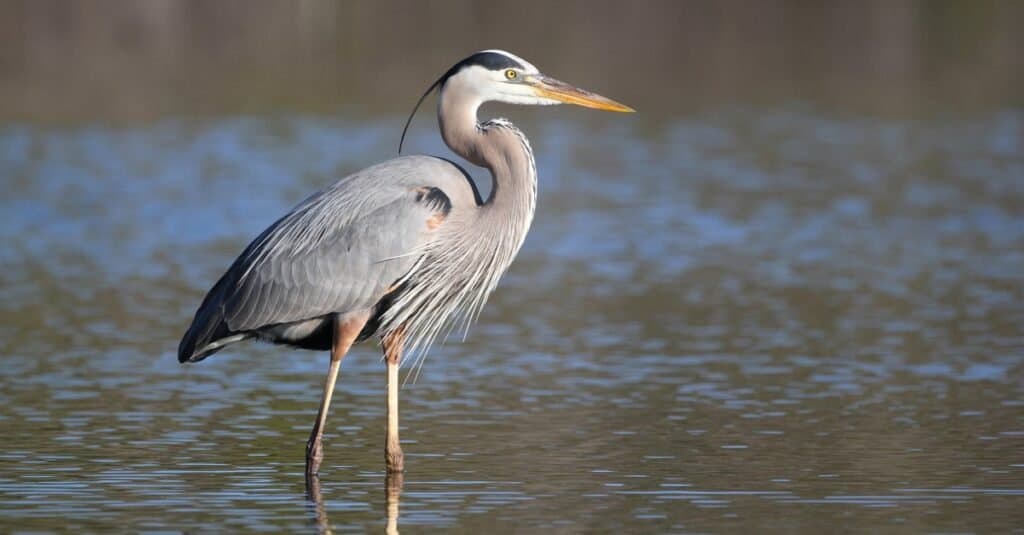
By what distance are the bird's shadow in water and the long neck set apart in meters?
1.38

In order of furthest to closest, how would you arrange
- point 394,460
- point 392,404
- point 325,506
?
1. point 392,404
2. point 394,460
3. point 325,506

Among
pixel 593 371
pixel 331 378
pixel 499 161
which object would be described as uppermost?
pixel 499 161

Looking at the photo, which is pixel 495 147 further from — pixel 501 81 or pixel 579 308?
pixel 579 308

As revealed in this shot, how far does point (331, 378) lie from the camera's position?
9.36 meters

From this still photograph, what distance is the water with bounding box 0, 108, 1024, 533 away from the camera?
8.45m

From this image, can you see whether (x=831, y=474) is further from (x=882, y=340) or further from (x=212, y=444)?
(x=882, y=340)

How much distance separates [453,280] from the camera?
31.6 feet

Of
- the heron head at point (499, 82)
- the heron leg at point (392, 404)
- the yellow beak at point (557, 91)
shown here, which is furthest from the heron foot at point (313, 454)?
the yellow beak at point (557, 91)

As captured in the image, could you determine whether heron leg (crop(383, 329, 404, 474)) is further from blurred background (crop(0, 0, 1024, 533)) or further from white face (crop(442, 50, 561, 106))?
white face (crop(442, 50, 561, 106))

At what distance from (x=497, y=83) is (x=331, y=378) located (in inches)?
65.5

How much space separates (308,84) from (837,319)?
23.1 meters

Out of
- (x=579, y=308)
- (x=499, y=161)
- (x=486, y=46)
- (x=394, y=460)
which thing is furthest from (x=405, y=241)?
(x=486, y=46)


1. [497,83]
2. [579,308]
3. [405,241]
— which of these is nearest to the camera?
[405,241]

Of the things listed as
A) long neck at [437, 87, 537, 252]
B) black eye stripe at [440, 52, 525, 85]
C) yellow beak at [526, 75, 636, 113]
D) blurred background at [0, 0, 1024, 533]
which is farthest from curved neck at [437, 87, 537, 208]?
blurred background at [0, 0, 1024, 533]
